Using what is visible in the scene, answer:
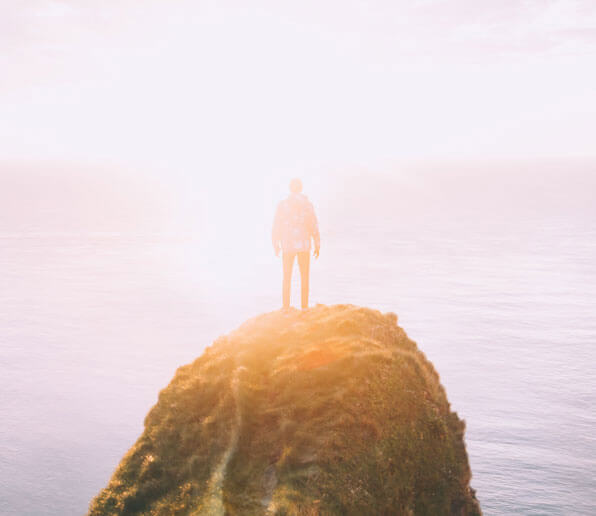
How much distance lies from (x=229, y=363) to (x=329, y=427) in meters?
4.70

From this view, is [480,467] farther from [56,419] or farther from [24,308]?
[24,308]

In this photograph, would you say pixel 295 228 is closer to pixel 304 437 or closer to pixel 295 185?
pixel 295 185

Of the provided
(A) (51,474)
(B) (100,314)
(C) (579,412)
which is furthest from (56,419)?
(C) (579,412)

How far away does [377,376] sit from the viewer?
16281mm

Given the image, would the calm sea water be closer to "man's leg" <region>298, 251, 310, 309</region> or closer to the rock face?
"man's leg" <region>298, 251, 310, 309</region>

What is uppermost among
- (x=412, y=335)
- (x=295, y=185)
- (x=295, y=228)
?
(x=412, y=335)

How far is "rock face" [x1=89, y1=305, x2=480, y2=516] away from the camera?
45.9 feet

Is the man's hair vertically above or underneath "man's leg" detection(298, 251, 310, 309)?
above

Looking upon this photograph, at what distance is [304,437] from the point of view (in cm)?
1455

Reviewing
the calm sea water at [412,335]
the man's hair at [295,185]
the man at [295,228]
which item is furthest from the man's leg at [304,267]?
the calm sea water at [412,335]

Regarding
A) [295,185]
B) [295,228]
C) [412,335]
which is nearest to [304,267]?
[295,228]

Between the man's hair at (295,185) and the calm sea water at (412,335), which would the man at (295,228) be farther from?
the calm sea water at (412,335)

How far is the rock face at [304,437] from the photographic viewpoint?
13984 mm

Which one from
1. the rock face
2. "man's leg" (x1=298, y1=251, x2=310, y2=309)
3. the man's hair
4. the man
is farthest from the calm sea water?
the man's hair
